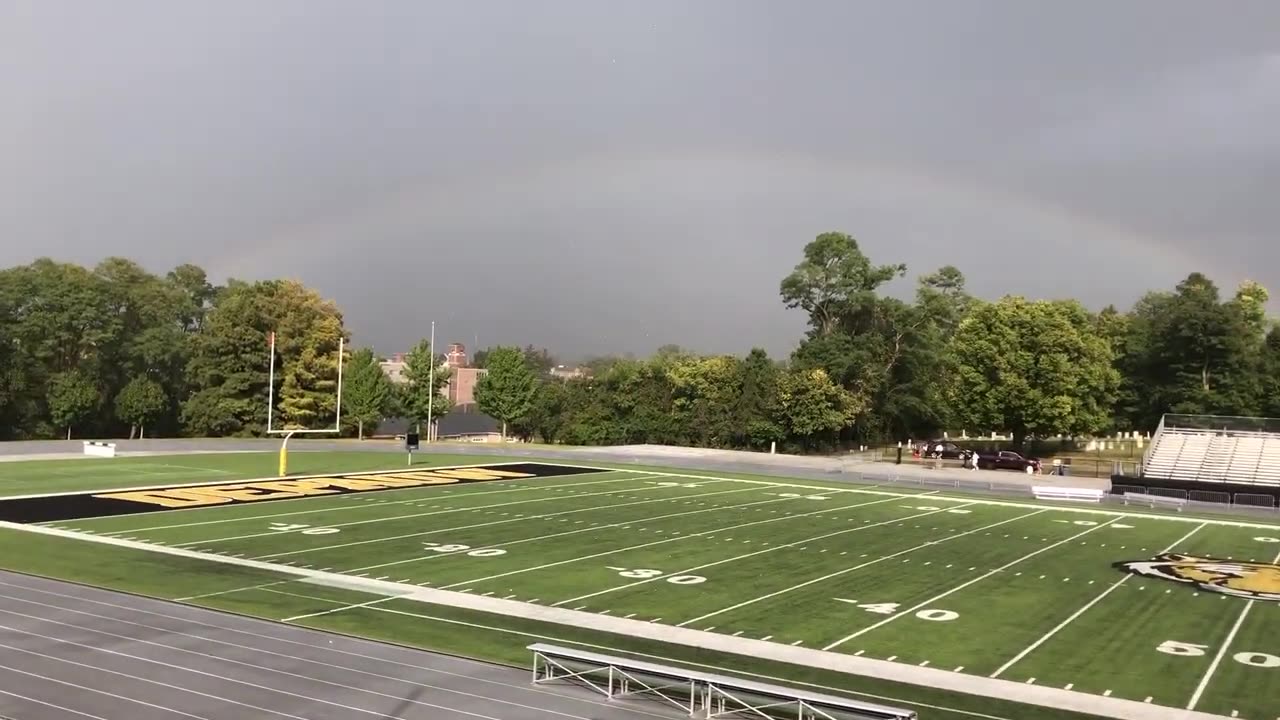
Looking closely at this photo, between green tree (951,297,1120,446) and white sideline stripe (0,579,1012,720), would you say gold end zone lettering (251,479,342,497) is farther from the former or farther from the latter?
green tree (951,297,1120,446)

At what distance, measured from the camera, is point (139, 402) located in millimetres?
67375

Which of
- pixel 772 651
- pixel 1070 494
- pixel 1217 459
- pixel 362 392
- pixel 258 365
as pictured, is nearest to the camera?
pixel 772 651

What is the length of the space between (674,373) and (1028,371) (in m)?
24.6

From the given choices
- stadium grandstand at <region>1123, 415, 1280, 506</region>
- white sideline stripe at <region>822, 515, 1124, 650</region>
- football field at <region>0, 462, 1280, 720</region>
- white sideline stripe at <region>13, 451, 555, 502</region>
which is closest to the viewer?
football field at <region>0, 462, 1280, 720</region>

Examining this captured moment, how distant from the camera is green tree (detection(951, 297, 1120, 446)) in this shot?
64.2 metres

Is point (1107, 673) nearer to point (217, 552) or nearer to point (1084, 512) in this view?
point (217, 552)

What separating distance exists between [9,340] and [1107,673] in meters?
70.6

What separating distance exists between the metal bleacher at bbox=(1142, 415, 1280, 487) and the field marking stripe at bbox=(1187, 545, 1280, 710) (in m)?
28.2

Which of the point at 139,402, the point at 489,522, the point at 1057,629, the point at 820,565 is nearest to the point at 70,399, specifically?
the point at 139,402

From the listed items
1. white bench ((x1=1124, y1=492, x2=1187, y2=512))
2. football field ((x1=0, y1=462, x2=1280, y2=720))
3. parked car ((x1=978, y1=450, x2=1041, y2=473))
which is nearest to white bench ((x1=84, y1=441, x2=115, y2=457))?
football field ((x1=0, y1=462, x2=1280, y2=720))

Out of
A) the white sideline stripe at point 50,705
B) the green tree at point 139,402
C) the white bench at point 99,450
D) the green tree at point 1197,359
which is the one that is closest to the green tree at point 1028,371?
the green tree at point 1197,359

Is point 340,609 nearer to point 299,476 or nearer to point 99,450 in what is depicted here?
point 299,476

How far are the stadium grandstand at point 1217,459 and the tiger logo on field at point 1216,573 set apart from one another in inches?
765

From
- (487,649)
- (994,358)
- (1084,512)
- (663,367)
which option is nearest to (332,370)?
(663,367)
